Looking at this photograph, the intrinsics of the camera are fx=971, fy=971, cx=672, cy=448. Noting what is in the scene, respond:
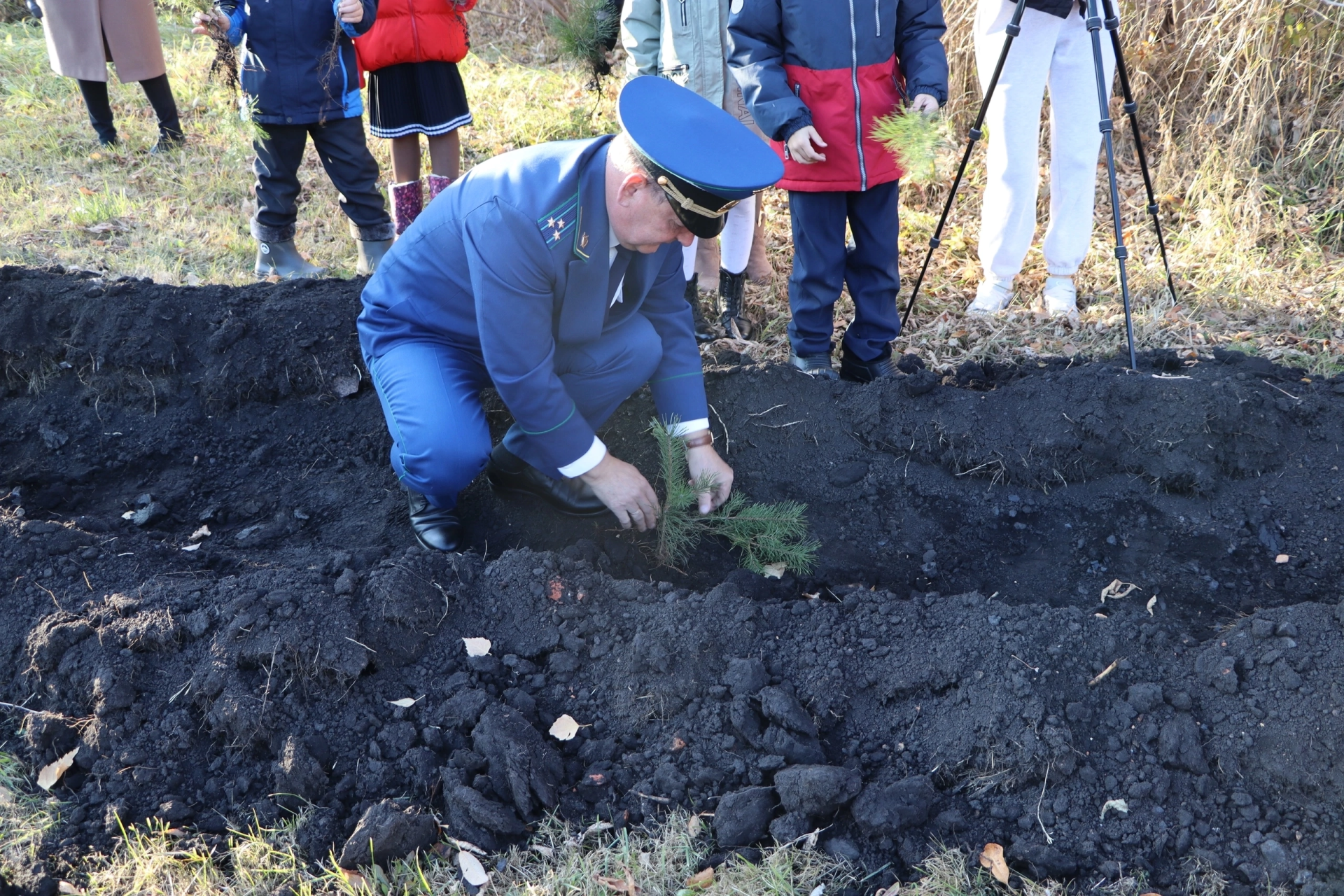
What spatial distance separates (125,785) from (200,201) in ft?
14.6

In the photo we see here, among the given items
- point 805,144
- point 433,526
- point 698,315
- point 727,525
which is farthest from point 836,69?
point 433,526

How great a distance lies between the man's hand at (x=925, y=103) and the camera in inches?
129

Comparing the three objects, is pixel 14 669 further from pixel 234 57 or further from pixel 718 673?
pixel 234 57

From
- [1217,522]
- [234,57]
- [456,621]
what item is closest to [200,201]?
[234,57]

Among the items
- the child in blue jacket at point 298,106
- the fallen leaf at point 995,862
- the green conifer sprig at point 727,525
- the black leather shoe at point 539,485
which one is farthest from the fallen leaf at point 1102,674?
the child in blue jacket at point 298,106

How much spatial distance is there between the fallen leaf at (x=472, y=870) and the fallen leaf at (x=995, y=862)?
1.00m

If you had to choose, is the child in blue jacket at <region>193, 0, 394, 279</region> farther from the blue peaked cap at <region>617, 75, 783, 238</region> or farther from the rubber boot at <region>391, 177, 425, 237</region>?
the blue peaked cap at <region>617, 75, 783, 238</region>

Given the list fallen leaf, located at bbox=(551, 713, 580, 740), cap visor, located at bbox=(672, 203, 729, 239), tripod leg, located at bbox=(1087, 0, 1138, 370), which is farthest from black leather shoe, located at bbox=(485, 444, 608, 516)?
tripod leg, located at bbox=(1087, 0, 1138, 370)

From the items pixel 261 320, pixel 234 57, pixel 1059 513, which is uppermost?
pixel 234 57

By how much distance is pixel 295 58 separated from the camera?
4.26m

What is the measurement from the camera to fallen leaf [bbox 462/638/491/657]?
7.78ft

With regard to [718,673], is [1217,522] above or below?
below

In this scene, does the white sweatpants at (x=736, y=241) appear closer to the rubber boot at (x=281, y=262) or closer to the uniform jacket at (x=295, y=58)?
the uniform jacket at (x=295, y=58)

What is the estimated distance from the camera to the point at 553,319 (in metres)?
2.72
